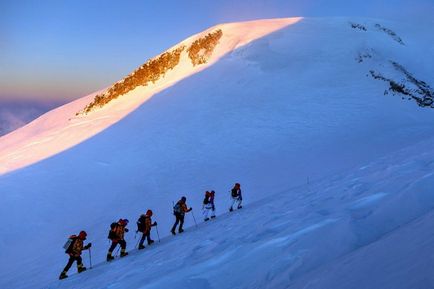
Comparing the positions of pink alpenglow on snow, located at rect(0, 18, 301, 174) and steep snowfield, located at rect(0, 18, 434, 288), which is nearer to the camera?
steep snowfield, located at rect(0, 18, 434, 288)

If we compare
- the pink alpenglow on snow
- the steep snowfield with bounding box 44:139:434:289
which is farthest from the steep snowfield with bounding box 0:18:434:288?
the pink alpenglow on snow

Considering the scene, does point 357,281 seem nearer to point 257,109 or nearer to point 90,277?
point 90,277

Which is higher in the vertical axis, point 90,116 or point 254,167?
point 90,116

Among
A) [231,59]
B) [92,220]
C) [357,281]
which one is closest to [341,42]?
[231,59]

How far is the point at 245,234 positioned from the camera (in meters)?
8.84

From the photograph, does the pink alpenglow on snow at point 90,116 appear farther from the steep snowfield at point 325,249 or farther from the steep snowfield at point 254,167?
the steep snowfield at point 325,249

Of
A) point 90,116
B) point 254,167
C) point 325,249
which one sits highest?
point 90,116

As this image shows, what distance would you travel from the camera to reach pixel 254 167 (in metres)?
22.1

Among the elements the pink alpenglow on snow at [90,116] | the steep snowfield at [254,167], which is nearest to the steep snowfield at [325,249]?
the steep snowfield at [254,167]

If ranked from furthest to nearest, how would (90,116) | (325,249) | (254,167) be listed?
(90,116), (254,167), (325,249)

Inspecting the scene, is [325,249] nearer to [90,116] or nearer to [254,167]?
[254,167]

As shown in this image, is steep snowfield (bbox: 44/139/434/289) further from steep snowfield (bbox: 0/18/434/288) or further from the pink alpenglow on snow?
the pink alpenglow on snow

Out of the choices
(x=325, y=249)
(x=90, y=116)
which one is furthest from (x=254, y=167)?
(x=90, y=116)

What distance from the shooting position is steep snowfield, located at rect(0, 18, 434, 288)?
6191 mm
